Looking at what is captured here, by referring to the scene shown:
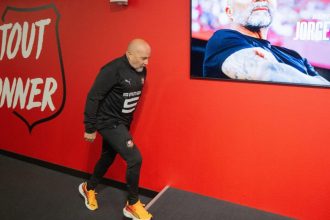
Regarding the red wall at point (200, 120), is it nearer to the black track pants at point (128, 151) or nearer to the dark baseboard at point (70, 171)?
the dark baseboard at point (70, 171)

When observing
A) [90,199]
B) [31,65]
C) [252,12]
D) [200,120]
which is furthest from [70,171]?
[252,12]

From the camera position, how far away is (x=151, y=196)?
2.69m

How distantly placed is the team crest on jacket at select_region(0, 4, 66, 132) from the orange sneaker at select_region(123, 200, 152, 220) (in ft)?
4.24

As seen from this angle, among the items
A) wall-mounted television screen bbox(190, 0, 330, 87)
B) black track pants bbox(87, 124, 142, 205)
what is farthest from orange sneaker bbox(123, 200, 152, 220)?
wall-mounted television screen bbox(190, 0, 330, 87)

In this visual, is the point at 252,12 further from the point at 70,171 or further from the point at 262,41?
the point at 70,171

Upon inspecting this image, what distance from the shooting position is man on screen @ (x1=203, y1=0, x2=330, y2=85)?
6.16 ft

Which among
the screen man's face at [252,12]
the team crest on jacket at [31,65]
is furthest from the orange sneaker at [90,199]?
the screen man's face at [252,12]

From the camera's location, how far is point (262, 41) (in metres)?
1.94

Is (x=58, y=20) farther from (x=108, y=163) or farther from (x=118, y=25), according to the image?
(x=108, y=163)

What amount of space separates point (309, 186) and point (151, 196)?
4.21ft

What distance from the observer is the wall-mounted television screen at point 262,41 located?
1.77 meters

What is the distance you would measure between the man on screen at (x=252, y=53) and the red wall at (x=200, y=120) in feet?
0.27

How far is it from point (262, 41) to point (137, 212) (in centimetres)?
145

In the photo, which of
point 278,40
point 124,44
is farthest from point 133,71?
point 278,40
